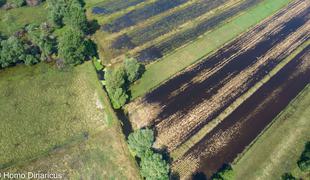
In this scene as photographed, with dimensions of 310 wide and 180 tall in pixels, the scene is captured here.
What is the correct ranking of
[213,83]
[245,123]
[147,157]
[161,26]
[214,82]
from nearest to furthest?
[147,157], [245,123], [213,83], [214,82], [161,26]

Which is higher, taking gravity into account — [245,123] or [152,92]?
[152,92]

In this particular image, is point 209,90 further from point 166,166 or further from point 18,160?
point 18,160

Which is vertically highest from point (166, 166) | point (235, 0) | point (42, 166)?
point (235, 0)

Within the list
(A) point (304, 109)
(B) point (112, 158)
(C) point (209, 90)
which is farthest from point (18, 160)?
(A) point (304, 109)

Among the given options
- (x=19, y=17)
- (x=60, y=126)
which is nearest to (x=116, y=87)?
(x=60, y=126)

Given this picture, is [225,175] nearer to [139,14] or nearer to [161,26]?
[161,26]

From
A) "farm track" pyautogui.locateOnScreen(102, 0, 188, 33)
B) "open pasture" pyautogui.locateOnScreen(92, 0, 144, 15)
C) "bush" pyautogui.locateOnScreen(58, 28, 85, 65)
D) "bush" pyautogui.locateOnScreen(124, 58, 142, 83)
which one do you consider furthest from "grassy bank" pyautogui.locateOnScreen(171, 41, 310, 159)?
"open pasture" pyautogui.locateOnScreen(92, 0, 144, 15)

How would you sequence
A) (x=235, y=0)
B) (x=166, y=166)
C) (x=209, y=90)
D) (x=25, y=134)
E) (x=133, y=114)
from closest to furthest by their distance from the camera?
(x=166, y=166) → (x=25, y=134) → (x=133, y=114) → (x=209, y=90) → (x=235, y=0)
